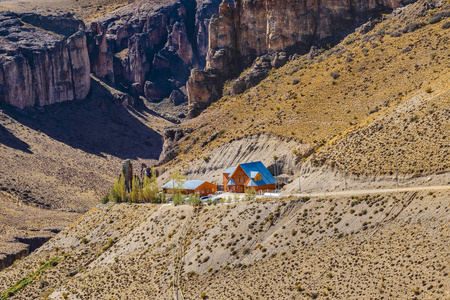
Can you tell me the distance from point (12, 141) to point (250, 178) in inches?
4192

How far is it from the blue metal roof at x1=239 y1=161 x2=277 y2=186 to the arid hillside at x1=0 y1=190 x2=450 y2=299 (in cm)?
1088

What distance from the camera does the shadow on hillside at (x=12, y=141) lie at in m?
168

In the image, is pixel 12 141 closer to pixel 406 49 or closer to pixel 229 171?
pixel 229 171

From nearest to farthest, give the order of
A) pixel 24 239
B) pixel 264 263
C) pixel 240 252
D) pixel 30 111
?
pixel 264 263
pixel 240 252
pixel 24 239
pixel 30 111

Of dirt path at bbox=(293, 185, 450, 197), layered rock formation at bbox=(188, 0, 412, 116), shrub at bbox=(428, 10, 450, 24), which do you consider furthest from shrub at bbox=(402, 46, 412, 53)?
dirt path at bbox=(293, 185, 450, 197)

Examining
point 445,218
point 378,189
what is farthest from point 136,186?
point 445,218

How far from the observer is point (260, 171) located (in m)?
85.5

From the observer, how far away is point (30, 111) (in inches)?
7766

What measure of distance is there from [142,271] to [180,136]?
163ft

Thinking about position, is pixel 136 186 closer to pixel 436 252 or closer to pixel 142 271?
pixel 142 271

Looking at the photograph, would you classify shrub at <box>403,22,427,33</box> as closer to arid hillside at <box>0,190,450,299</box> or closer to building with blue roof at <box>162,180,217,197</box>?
building with blue roof at <box>162,180,217,197</box>

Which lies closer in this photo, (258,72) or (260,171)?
(260,171)

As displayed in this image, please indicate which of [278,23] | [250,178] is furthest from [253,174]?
[278,23]

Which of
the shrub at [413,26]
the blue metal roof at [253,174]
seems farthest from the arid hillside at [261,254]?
the shrub at [413,26]
